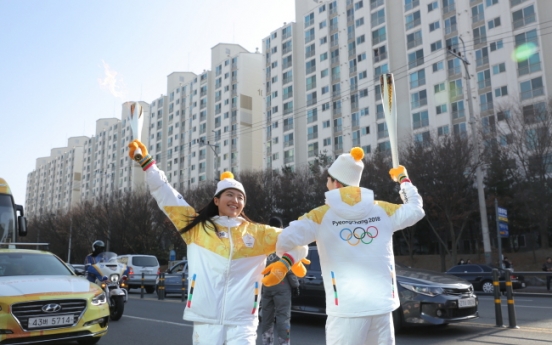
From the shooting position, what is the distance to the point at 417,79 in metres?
54.4

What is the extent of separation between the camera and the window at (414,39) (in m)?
54.7

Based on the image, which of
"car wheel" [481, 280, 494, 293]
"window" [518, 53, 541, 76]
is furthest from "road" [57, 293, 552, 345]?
"window" [518, 53, 541, 76]

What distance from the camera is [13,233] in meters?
11.5

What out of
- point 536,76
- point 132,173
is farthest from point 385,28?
point 132,173

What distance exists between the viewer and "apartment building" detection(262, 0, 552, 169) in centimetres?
4531

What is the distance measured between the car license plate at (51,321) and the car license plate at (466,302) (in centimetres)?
595

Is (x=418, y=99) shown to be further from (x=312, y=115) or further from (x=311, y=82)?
(x=311, y=82)

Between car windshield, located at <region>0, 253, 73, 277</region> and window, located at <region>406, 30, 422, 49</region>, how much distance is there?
5290 centimetres

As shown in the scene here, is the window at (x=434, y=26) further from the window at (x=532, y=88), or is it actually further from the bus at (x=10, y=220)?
the bus at (x=10, y=220)

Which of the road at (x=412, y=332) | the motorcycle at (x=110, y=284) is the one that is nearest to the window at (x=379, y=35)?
the road at (x=412, y=332)

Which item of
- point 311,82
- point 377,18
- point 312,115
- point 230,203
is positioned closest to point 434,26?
point 377,18

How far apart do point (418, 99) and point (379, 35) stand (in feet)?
33.8

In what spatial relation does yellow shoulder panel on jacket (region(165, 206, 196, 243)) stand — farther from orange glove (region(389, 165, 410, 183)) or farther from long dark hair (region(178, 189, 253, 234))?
orange glove (region(389, 165, 410, 183))

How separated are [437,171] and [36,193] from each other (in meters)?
145
